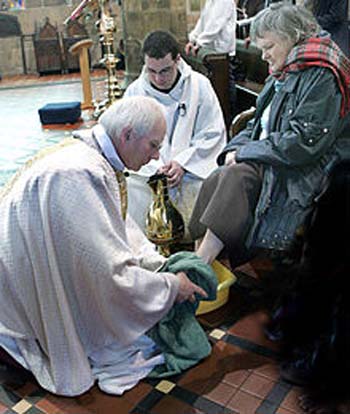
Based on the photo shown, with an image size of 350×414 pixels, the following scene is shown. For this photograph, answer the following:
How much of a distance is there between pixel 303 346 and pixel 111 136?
1798 mm

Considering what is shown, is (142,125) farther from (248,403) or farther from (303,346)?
(303,346)

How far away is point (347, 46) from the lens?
4.27m

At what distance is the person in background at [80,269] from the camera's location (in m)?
1.99

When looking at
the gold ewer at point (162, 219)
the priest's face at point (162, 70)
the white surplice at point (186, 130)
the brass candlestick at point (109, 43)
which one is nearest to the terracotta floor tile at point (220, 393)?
the gold ewer at point (162, 219)

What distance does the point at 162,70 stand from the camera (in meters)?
3.32

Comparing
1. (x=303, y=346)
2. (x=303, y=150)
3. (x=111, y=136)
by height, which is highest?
(x=303, y=346)

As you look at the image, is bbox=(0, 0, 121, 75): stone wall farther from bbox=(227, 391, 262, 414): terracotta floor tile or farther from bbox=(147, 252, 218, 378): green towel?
bbox=(227, 391, 262, 414): terracotta floor tile

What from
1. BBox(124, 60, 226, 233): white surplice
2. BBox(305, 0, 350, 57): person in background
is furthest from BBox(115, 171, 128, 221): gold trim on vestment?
BBox(305, 0, 350, 57): person in background

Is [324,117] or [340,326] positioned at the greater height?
[340,326]

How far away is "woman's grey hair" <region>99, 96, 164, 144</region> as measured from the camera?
2107 mm

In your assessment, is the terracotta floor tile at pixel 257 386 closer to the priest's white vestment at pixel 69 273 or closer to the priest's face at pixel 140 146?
the priest's white vestment at pixel 69 273

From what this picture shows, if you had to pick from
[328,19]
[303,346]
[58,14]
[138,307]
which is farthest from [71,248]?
[58,14]

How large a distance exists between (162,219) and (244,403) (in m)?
1.14

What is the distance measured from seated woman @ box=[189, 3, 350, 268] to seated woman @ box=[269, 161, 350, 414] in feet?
6.74
